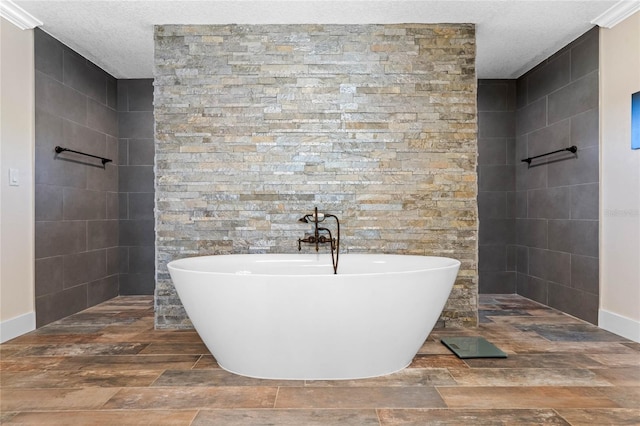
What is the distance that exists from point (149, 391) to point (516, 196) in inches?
163

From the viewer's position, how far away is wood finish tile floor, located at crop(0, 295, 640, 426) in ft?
6.66

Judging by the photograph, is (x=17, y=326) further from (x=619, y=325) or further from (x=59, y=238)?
(x=619, y=325)

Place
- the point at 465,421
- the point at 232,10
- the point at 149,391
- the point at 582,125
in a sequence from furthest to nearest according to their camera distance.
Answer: the point at 582,125 < the point at 232,10 < the point at 149,391 < the point at 465,421

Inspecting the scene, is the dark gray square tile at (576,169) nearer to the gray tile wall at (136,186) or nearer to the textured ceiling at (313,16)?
the textured ceiling at (313,16)

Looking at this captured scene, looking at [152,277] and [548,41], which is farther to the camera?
[152,277]

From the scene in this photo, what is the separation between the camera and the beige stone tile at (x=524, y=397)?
2133mm

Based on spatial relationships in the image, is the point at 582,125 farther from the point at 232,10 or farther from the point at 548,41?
the point at 232,10

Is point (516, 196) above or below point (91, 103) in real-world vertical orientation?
below

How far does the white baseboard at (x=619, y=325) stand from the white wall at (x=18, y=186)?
4.38m

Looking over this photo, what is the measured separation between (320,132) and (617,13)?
2.31 meters

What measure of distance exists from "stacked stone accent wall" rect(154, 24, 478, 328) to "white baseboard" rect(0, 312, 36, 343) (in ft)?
3.17

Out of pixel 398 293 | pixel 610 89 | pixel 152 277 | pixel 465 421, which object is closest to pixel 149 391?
pixel 398 293

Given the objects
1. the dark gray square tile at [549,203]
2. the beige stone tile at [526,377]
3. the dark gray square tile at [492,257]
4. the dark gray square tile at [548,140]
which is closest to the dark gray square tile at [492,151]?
the dark gray square tile at [548,140]

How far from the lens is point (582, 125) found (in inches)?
151
